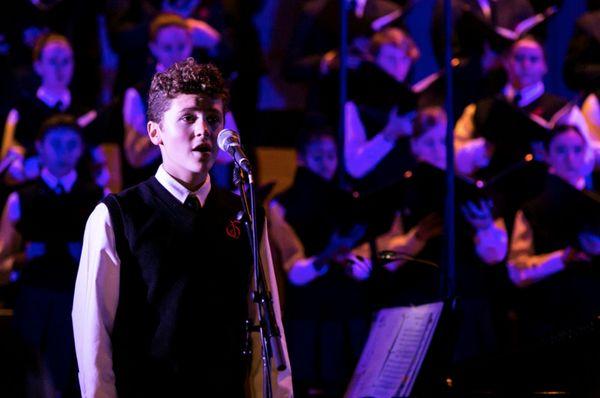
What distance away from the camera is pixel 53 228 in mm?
4441

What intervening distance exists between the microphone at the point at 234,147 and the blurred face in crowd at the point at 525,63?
3480 mm

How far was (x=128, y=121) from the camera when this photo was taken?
488 centimetres

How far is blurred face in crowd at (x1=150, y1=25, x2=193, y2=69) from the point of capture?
484cm

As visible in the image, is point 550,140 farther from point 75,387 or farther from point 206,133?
point 206,133

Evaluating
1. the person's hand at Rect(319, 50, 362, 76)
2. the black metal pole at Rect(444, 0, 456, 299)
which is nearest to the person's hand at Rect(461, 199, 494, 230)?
the black metal pole at Rect(444, 0, 456, 299)

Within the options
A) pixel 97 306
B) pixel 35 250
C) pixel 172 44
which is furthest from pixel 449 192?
pixel 97 306

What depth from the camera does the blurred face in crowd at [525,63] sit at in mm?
5305

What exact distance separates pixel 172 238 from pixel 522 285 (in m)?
3.00

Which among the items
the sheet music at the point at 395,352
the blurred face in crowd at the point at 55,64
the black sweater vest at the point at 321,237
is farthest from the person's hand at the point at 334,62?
the sheet music at the point at 395,352

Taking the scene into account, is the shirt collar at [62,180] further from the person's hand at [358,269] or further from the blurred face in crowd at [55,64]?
the person's hand at [358,269]

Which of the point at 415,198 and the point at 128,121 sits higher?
the point at 128,121

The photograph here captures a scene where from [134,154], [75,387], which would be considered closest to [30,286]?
[75,387]

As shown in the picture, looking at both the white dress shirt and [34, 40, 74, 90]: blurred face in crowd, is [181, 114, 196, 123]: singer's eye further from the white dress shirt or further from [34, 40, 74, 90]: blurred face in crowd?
[34, 40, 74, 90]: blurred face in crowd

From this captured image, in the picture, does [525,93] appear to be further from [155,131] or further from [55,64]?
[155,131]
